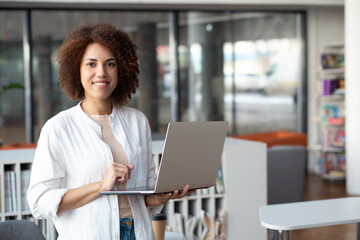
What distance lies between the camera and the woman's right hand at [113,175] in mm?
2119

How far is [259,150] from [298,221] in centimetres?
174

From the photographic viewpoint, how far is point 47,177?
2.12 meters

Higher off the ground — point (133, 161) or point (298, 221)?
point (133, 161)

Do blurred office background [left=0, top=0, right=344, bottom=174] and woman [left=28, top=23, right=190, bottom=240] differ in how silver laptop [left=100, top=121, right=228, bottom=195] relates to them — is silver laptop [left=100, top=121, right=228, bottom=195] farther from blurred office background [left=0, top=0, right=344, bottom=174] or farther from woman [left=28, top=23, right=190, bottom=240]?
blurred office background [left=0, top=0, right=344, bottom=174]

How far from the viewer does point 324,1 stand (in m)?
9.56

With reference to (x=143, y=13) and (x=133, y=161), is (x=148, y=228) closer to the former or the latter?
(x=133, y=161)

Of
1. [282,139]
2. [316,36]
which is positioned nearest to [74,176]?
[282,139]

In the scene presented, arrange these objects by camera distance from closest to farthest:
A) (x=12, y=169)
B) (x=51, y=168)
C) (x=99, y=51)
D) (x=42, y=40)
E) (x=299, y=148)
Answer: (x=51, y=168) < (x=99, y=51) < (x=12, y=169) < (x=299, y=148) < (x=42, y=40)

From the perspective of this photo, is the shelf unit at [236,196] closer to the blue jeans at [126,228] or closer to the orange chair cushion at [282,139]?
the blue jeans at [126,228]

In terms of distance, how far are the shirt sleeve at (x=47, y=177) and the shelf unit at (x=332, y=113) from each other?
26.3 ft

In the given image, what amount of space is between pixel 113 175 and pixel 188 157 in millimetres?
376

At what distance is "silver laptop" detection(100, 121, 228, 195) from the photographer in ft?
7.30

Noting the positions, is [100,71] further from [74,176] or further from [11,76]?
[11,76]

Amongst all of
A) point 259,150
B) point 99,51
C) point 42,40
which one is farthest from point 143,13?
point 99,51
